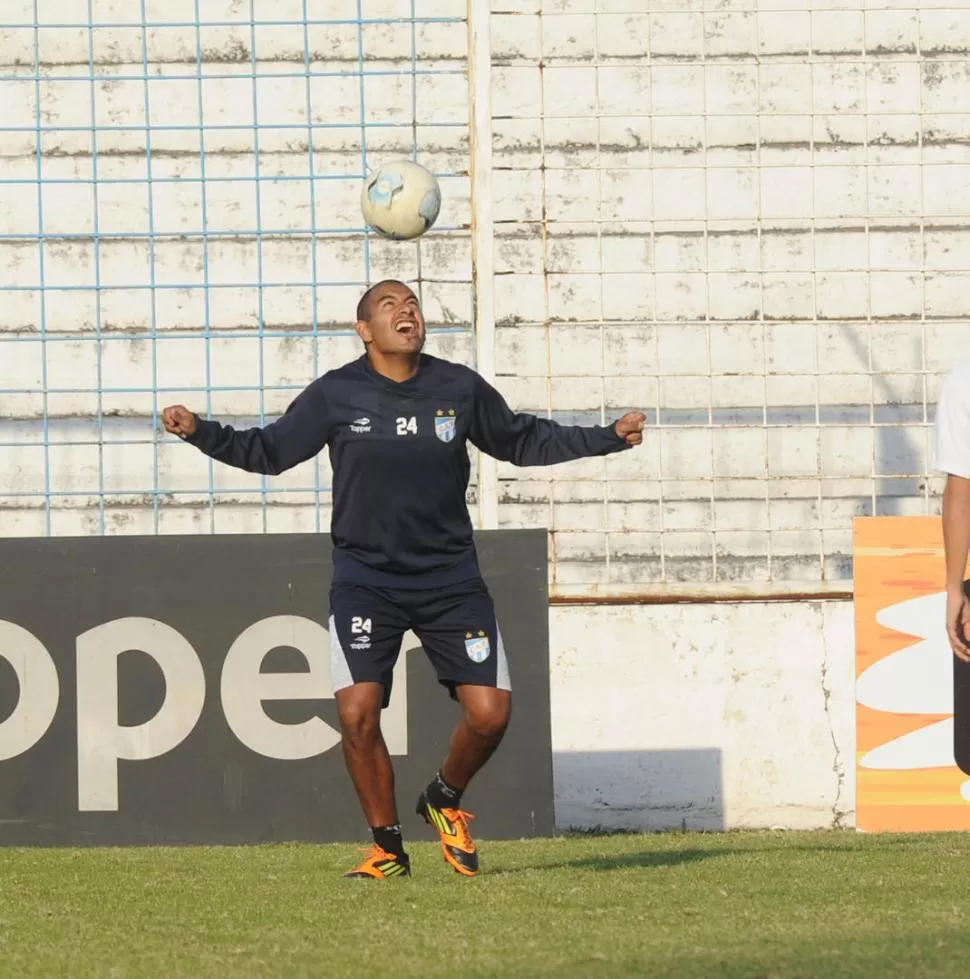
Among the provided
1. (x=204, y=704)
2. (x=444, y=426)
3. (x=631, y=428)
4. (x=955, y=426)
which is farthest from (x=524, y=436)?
(x=204, y=704)

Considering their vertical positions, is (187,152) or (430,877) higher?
(187,152)

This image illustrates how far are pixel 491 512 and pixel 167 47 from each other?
4.18m

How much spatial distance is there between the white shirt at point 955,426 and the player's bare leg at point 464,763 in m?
1.52

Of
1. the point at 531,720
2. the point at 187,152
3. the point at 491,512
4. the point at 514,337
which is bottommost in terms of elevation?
the point at 531,720

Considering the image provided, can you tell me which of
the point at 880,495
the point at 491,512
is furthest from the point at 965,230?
the point at 491,512

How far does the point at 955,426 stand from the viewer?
462 cm

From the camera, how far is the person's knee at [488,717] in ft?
18.0

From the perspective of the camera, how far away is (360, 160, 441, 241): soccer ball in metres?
6.74

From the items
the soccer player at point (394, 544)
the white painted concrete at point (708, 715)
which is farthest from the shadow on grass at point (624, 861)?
the white painted concrete at point (708, 715)

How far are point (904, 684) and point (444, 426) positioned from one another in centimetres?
331

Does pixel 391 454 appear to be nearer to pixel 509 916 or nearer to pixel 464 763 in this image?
pixel 464 763

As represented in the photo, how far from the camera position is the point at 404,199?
22.1 ft

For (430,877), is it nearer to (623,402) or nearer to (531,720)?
(531,720)

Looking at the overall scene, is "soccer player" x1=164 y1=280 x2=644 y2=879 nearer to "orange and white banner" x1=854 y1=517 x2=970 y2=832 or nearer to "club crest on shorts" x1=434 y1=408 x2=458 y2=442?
"club crest on shorts" x1=434 y1=408 x2=458 y2=442
